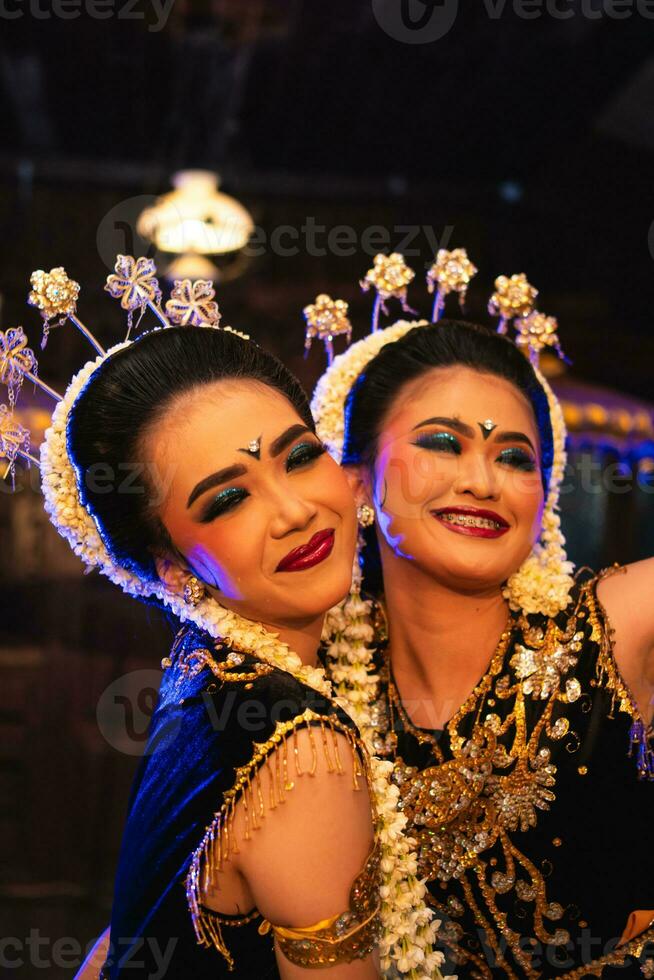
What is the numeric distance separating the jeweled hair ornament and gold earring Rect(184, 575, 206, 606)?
61 cm

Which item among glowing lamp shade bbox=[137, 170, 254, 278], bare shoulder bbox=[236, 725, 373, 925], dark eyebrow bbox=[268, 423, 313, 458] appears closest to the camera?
bare shoulder bbox=[236, 725, 373, 925]

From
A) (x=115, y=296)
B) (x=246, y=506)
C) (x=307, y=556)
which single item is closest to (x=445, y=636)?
(x=307, y=556)

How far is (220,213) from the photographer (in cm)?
611

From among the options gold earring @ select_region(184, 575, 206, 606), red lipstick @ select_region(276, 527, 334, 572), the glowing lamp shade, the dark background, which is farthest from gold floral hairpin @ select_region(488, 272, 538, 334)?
the glowing lamp shade

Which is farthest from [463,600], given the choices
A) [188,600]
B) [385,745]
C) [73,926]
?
[73,926]

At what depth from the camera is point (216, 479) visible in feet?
6.40

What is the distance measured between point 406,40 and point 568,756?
347 centimetres

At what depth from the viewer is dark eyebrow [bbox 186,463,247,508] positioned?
1.95 metres

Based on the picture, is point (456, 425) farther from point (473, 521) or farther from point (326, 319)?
point (326, 319)

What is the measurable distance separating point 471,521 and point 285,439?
0.50 meters

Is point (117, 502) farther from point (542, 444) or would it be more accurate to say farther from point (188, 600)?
point (542, 444)

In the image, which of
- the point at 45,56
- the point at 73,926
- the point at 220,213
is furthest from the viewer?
the point at 220,213

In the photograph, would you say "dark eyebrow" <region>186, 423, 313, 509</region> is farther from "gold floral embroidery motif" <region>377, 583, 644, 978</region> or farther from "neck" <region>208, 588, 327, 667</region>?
"gold floral embroidery motif" <region>377, 583, 644, 978</region>

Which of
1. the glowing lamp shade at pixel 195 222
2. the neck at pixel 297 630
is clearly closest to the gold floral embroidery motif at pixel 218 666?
the neck at pixel 297 630
